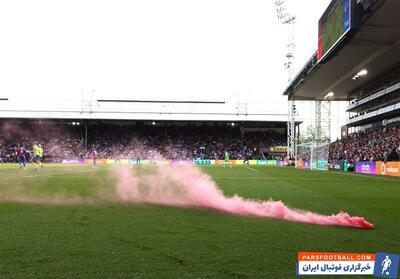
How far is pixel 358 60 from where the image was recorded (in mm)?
37781

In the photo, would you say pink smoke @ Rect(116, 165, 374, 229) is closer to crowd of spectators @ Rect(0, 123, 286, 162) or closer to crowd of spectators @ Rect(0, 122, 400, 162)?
crowd of spectators @ Rect(0, 122, 400, 162)

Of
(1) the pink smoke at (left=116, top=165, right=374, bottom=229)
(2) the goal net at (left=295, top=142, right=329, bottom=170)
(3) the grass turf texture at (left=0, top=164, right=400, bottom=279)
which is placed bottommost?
(3) the grass turf texture at (left=0, top=164, right=400, bottom=279)

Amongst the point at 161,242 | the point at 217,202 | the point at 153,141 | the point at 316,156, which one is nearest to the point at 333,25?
Answer: the point at 217,202

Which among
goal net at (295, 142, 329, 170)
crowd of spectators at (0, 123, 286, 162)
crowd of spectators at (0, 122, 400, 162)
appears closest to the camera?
goal net at (295, 142, 329, 170)

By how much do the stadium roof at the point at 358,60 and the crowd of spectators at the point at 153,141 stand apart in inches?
744

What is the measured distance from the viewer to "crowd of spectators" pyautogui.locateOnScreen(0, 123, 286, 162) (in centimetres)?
6769

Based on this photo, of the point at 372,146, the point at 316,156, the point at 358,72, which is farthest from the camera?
the point at 316,156

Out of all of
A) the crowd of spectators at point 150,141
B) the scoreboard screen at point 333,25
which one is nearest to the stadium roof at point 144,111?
the crowd of spectators at point 150,141

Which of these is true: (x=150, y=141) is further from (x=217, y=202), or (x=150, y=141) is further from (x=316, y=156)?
(x=217, y=202)

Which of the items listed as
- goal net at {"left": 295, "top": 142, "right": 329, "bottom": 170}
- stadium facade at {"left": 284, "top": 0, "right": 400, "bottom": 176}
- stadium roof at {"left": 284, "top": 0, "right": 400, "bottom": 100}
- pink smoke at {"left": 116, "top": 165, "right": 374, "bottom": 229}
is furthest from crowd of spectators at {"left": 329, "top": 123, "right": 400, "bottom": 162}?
pink smoke at {"left": 116, "top": 165, "right": 374, "bottom": 229}

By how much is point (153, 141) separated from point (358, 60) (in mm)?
43427

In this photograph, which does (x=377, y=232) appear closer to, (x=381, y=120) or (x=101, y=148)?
(x=381, y=120)

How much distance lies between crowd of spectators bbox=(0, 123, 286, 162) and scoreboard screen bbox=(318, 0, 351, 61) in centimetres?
4322

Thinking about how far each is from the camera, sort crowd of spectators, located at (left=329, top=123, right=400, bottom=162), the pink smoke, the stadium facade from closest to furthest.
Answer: the pink smoke → the stadium facade → crowd of spectators, located at (left=329, top=123, right=400, bottom=162)
